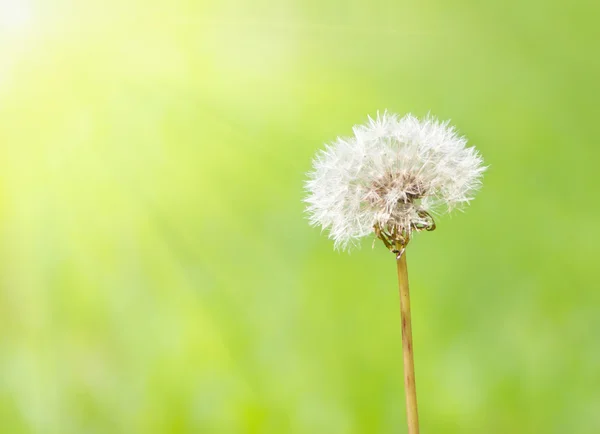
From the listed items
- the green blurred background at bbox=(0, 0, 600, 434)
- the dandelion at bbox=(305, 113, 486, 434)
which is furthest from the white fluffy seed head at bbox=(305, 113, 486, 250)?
the green blurred background at bbox=(0, 0, 600, 434)

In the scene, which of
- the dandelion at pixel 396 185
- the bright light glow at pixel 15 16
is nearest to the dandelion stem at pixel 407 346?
the dandelion at pixel 396 185

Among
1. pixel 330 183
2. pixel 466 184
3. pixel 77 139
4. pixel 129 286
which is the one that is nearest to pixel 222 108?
pixel 77 139

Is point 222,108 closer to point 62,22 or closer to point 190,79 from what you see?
point 190,79

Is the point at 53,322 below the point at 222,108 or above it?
below

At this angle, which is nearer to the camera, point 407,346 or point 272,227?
point 407,346

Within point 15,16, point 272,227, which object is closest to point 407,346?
point 272,227

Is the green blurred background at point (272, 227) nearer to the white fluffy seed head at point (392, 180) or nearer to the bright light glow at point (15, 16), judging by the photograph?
the bright light glow at point (15, 16)

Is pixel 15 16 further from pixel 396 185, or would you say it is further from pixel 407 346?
pixel 407 346
